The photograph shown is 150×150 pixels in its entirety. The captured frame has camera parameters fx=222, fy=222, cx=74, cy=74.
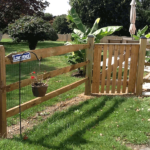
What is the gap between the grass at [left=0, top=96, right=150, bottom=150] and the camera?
3.16m

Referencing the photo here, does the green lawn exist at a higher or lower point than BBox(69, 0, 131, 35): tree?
lower

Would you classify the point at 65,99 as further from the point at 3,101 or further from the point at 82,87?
the point at 3,101

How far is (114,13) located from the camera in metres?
30.5

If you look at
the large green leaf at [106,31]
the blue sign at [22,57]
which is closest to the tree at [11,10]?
the large green leaf at [106,31]

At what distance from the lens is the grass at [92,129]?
10.4ft

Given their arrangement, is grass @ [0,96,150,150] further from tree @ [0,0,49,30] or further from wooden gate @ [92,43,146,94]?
tree @ [0,0,49,30]

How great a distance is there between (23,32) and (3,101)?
9.46m

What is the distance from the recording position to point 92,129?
3775 mm

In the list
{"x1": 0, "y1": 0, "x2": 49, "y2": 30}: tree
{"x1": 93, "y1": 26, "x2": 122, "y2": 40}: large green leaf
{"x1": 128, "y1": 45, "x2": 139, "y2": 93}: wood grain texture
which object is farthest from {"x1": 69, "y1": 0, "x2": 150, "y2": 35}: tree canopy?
{"x1": 128, "y1": 45, "x2": 139, "y2": 93}: wood grain texture

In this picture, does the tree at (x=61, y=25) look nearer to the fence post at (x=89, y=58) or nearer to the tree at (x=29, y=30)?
the tree at (x=29, y=30)

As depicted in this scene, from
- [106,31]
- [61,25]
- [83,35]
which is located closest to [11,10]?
[83,35]

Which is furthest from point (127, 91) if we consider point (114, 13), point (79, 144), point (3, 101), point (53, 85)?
point (114, 13)

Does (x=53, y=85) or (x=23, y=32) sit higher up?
(x=23, y=32)

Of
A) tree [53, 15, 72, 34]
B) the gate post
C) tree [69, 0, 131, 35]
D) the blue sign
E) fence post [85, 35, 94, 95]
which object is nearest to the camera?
the gate post
